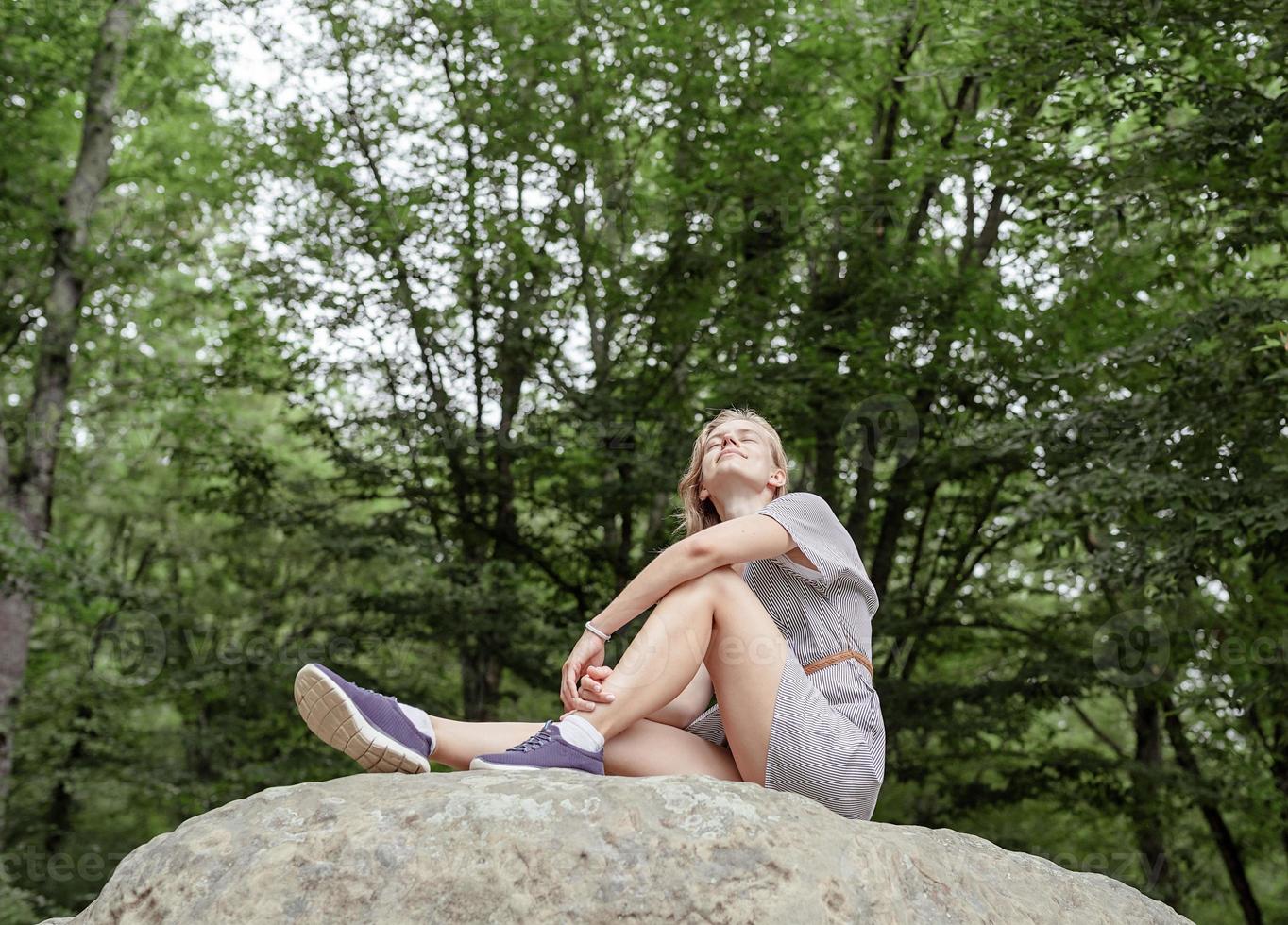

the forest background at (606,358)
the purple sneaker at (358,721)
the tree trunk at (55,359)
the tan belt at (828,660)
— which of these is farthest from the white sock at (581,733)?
the tree trunk at (55,359)

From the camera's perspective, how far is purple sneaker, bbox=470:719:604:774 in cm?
280

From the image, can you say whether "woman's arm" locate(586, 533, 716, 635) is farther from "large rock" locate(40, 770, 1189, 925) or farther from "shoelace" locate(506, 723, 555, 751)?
"large rock" locate(40, 770, 1189, 925)

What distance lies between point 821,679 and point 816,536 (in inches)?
15.8

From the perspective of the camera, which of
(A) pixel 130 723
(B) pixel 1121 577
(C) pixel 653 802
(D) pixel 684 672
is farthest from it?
(A) pixel 130 723

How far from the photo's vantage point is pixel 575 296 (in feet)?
31.4

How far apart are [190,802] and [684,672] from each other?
25.4ft

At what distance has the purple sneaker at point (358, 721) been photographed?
2838 mm

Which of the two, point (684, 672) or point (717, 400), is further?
point (717, 400)

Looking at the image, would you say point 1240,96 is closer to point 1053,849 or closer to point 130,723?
point 1053,849

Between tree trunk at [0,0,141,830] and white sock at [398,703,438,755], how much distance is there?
6540 mm

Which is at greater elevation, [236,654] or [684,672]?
[684,672]

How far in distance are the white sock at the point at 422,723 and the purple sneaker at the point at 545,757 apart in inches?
7.9

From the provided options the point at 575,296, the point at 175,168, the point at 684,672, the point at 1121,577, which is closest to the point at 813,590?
the point at 684,672

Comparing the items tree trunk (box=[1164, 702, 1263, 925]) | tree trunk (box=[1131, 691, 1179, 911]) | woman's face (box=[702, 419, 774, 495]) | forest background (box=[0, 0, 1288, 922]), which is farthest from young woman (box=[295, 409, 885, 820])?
tree trunk (box=[1164, 702, 1263, 925])
